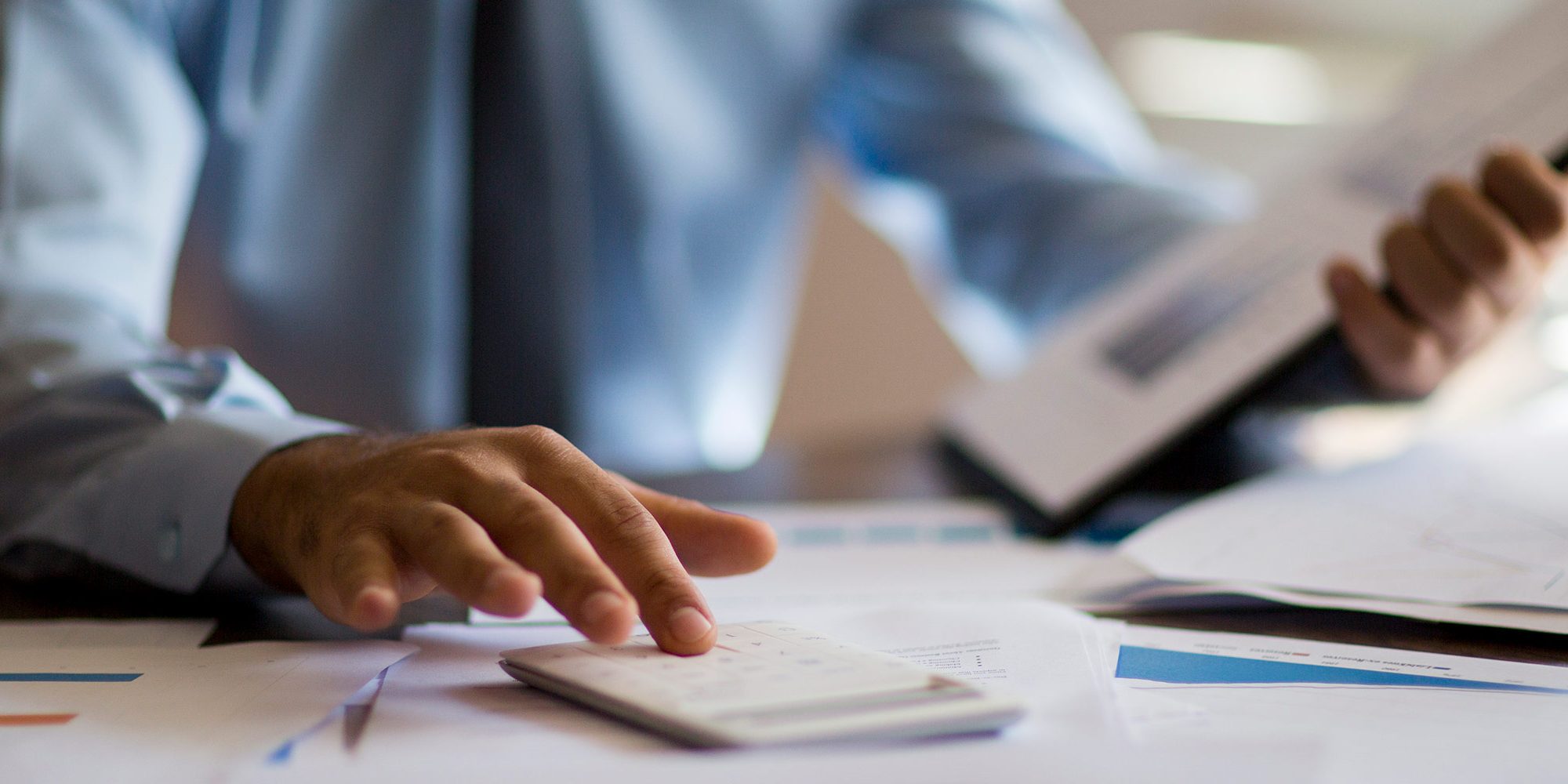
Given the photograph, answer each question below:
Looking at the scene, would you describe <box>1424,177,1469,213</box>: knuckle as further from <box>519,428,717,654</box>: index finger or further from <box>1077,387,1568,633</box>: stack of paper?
<box>519,428,717,654</box>: index finger

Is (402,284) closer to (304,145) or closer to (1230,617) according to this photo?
(304,145)

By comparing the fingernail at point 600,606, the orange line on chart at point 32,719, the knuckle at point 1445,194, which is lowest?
the orange line on chart at point 32,719

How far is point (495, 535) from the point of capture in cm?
29

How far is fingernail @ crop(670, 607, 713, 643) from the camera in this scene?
0.27m

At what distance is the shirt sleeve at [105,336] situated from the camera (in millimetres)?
389

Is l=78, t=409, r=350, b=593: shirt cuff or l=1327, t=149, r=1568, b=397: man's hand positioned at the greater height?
l=1327, t=149, r=1568, b=397: man's hand

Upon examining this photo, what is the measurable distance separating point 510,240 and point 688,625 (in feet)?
1.96

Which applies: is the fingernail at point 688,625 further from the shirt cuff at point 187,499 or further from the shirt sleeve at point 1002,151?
the shirt sleeve at point 1002,151

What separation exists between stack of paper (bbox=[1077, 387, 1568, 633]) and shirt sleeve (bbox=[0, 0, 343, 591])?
1.10 ft

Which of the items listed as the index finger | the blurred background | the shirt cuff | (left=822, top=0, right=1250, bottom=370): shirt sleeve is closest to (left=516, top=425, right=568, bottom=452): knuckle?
the index finger

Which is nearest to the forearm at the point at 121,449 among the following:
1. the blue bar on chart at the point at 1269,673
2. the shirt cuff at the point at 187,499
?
the shirt cuff at the point at 187,499

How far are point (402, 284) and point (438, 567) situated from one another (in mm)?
570

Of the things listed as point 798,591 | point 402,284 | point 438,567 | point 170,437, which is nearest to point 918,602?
point 798,591

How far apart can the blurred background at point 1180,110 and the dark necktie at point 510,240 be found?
127 centimetres
